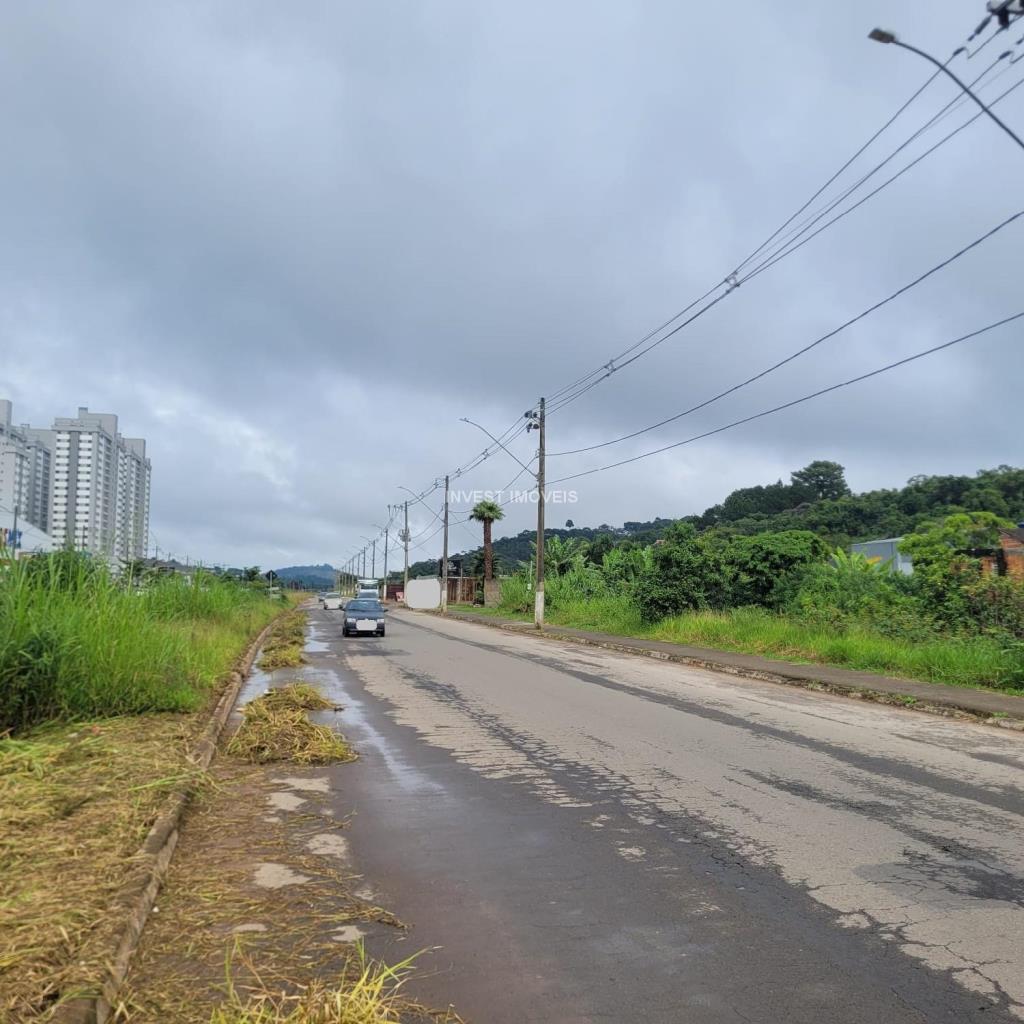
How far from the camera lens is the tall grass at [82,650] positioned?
858 cm

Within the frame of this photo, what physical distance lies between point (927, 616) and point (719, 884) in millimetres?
16563

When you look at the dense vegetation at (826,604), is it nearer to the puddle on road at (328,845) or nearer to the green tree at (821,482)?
the puddle on road at (328,845)

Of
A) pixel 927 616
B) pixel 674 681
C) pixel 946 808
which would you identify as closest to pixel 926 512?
pixel 927 616

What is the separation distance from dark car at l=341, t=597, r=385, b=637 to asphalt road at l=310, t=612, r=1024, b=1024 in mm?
19170

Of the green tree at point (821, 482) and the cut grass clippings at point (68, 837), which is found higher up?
the green tree at point (821, 482)

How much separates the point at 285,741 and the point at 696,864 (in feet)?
16.2

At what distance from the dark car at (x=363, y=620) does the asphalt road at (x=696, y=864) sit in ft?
62.9

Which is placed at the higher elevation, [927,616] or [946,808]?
[927,616]

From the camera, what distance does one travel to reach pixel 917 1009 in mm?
3559

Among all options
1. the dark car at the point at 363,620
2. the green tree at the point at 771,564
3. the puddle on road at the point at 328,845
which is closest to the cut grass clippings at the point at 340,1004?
the puddle on road at the point at 328,845

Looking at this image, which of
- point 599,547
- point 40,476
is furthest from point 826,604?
point 599,547

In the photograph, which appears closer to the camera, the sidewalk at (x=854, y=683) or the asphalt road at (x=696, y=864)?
the asphalt road at (x=696, y=864)

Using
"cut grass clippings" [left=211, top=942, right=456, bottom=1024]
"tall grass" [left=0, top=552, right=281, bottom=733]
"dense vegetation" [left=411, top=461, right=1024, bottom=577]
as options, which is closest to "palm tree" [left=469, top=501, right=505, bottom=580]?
"dense vegetation" [left=411, top=461, right=1024, bottom=577]

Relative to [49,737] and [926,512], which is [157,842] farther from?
[926,512]
